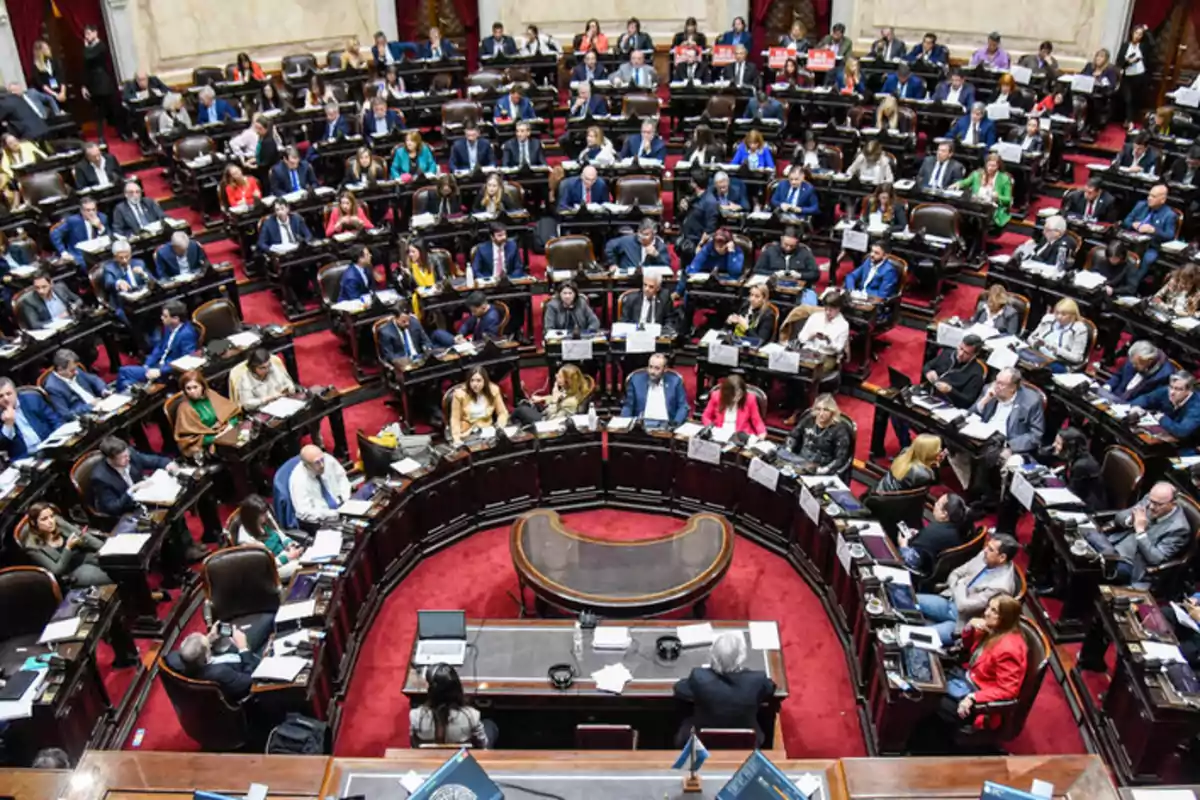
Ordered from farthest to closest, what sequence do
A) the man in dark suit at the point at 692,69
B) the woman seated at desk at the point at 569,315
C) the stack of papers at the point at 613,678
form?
the man in dark suit at the point at 692,69 → the woman seated at desk at the point at 569,315 → the stack of papers at the point at 613,678

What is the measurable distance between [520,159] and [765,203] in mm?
3534

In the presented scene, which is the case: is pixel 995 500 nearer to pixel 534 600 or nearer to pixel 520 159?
pixel 534 600

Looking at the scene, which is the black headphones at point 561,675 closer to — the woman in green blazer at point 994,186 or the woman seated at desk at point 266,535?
the woman seated at desk at point 266,535

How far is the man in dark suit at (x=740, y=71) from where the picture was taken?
16453 mm

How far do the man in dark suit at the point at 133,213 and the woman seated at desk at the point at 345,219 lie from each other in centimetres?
210

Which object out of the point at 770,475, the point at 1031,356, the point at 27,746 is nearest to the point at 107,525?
the point at 27,746


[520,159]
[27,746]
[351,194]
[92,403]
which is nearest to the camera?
[27,746]

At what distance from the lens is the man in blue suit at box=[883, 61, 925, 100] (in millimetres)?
15602

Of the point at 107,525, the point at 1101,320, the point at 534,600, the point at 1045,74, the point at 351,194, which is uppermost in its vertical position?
the point at 1045,74

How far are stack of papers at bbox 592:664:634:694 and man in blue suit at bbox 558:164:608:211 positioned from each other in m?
7.62

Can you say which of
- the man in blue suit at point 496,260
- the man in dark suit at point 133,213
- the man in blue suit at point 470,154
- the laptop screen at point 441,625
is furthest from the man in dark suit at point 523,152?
the laptop screen at point 441,625

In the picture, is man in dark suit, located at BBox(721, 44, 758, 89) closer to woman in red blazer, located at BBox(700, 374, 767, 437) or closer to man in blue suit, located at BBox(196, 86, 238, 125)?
man in blue suit, located at BBox(196, 86, 238, 125)

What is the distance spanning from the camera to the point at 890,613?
6758 millimetres

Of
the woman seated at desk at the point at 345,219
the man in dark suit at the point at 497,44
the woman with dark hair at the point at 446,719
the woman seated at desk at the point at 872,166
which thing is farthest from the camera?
the man in dark suit at the point at 497,44
